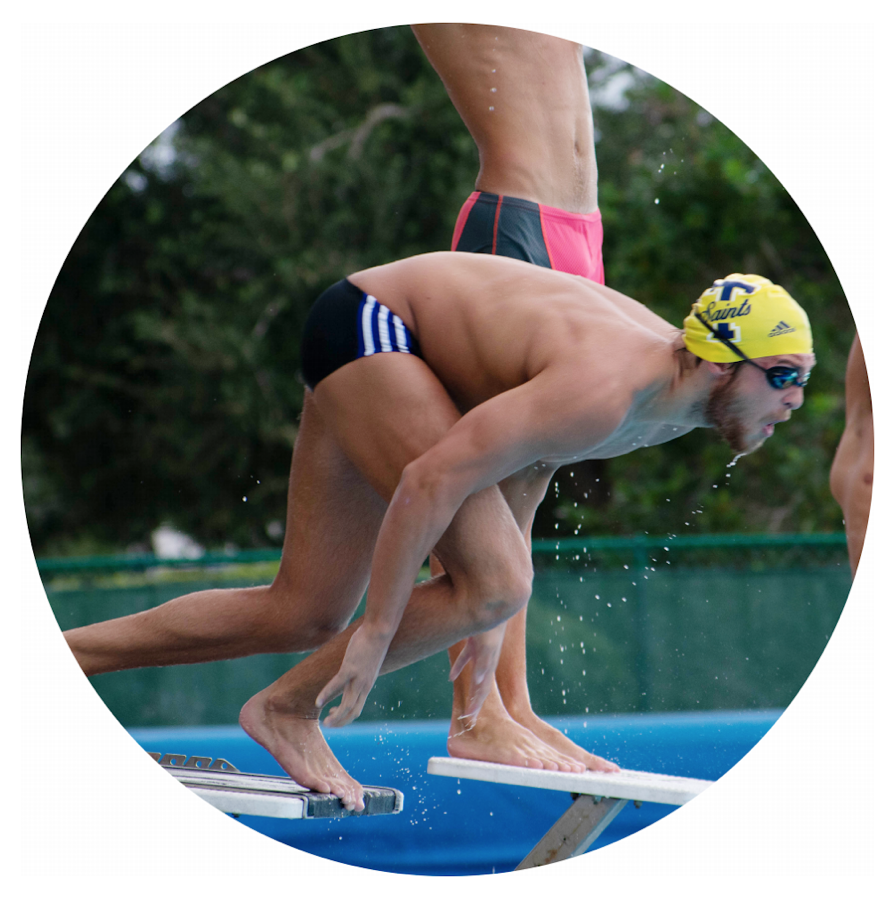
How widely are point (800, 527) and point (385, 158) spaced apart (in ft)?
10.7

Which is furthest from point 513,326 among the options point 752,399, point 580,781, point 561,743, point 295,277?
point 295,277

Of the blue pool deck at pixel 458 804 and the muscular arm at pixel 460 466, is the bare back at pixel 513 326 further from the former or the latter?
the blue pool deck at pixel 458 804

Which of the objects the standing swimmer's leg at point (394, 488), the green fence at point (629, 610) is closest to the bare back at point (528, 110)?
the standing swimmer's leg at point (394, 488)

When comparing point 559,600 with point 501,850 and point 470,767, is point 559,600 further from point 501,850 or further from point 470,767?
point 470,767

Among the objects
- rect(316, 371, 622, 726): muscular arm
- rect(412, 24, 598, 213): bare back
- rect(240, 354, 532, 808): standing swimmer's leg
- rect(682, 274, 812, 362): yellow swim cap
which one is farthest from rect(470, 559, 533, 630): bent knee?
rect(412, 24, 598, 213): bare back

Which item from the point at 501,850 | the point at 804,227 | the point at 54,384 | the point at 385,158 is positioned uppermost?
the point at 385,158

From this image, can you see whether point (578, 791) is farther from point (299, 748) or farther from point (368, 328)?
point (368, 328)

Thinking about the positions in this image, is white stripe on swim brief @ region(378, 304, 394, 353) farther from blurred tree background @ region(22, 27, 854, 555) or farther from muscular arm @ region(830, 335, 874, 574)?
muscular arm @ region(830, 335, 874, 574)

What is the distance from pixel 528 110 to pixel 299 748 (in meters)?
1.87

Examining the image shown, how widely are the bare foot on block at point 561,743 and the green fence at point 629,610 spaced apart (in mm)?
1810

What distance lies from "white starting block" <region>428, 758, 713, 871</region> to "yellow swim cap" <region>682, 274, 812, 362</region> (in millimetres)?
1146

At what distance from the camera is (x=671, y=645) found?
5586 mm

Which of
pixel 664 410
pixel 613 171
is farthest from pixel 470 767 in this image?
pixel 613 171

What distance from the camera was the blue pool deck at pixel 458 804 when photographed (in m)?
3.43
